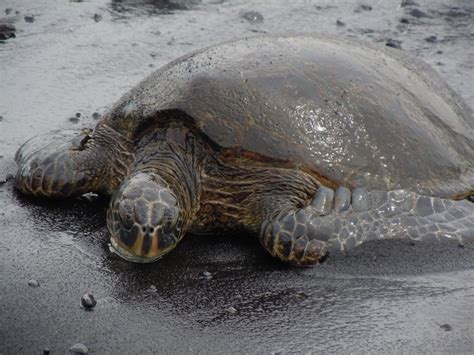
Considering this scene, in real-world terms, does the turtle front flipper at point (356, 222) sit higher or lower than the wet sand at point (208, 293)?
higher

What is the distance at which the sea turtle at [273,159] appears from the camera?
13.0ft

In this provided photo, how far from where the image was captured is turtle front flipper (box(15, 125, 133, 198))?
14.8ft

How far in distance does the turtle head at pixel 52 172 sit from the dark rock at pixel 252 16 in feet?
16.8

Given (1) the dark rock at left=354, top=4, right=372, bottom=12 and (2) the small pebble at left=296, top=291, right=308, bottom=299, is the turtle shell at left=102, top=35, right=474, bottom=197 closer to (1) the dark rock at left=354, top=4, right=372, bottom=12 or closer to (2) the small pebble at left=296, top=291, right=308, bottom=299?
(2) the small pebble at left=296, top=291, right=308, bottom=299

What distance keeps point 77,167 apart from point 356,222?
1.84m

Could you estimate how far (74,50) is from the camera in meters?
7.78

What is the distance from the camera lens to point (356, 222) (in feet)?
13.2

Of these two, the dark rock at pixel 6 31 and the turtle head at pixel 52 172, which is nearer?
the turtle head at pixel 52 172

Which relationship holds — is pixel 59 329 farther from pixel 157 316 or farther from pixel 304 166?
pixel 304 166

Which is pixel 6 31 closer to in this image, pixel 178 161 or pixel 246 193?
pixel 178 161

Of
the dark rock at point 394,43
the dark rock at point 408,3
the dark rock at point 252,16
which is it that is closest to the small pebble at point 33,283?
the dark rock at point 394,43

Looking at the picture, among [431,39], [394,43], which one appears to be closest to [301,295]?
[394,43]

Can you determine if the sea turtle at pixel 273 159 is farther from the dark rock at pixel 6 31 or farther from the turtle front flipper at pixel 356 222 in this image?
the dark rock at pixel 6 31

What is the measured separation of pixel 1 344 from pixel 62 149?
1.81 m
